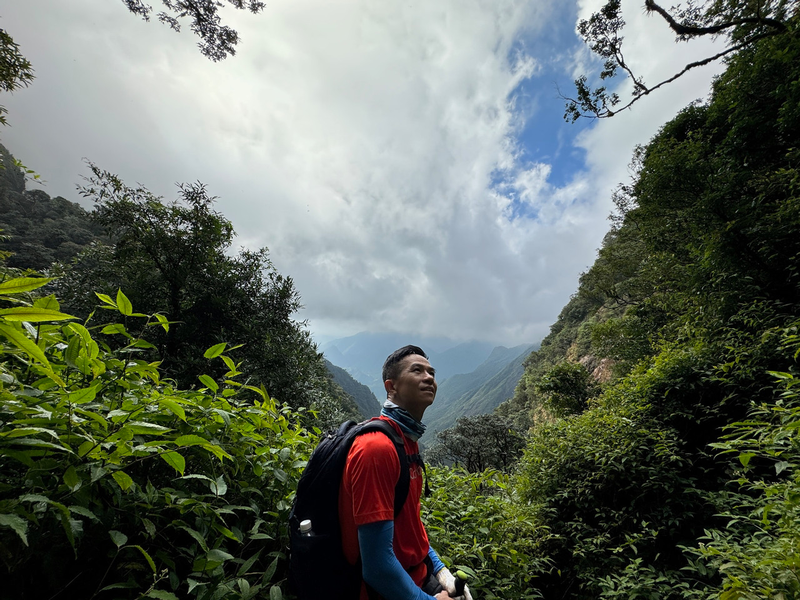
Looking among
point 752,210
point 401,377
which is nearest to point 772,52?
point 752,210

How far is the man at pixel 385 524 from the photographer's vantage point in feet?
4.83

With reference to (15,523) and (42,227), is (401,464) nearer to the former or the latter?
(15,523)

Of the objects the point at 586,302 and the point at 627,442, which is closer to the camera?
the point at 627,442

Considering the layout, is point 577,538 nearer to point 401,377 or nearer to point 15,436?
point 401,377

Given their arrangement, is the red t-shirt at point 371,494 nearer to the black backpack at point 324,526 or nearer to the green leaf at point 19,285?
the black backpack at point 324,526

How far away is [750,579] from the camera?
6.99 feet

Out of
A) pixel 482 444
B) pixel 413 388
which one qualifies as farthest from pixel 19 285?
pixel 482 444

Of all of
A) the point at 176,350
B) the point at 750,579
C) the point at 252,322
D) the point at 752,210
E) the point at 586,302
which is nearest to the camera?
the point at 750,579

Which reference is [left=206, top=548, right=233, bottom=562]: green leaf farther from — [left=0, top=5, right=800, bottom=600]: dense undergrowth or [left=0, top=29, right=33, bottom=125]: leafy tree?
[left=0, top=29, right=33, bottom=125]: leafy tree

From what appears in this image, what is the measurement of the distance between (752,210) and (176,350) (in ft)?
45.2

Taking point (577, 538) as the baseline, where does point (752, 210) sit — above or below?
above

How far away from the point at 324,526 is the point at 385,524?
1.04 ft

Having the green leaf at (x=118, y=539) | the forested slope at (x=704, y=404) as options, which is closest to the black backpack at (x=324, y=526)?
the green leaf at (x=118, y=539)

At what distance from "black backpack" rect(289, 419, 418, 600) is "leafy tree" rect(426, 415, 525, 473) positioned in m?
23.8
